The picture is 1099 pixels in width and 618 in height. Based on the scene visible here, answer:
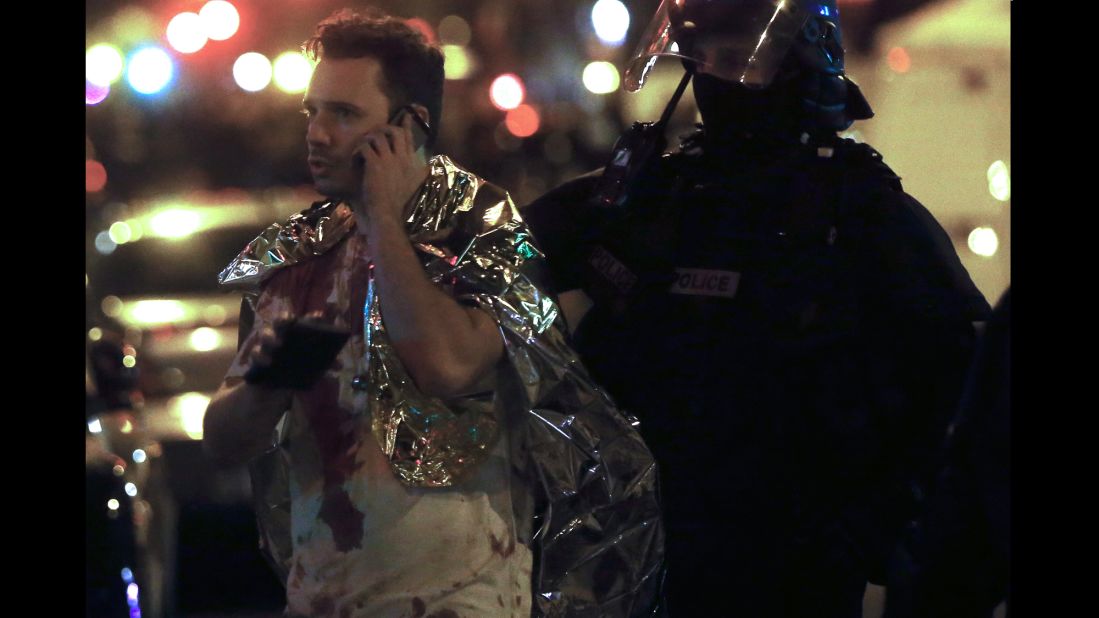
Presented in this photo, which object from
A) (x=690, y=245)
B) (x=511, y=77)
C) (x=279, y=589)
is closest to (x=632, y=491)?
(x=690, y=245)

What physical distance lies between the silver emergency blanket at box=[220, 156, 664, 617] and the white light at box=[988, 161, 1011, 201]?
5980mm

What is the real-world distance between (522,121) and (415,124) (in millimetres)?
18294

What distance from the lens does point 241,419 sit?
3.57 metres

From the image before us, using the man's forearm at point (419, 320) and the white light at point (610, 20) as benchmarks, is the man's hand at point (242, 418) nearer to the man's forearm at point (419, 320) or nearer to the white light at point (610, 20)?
the man's forearm at point (419, 320)

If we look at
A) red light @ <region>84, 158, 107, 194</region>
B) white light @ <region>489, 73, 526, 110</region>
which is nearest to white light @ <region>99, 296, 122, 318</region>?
red light @ <region>84, 158, 107, 194</region>

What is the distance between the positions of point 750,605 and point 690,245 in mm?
902

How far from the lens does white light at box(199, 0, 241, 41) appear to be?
18234 millimetres

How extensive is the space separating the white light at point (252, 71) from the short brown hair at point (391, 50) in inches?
566

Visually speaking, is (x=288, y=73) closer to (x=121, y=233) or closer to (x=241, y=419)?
(x=121, y=233)

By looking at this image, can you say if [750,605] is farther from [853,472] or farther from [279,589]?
[279,589]

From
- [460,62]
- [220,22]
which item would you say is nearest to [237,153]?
[220,22]

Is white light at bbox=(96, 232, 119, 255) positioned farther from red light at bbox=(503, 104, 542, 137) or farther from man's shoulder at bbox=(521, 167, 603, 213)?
red light at bbox=(503, 104, 542, 137)

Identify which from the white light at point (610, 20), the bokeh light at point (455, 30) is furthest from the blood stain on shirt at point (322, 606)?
the bokeh light at point (455, 30)

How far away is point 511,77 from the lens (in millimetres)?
21609
